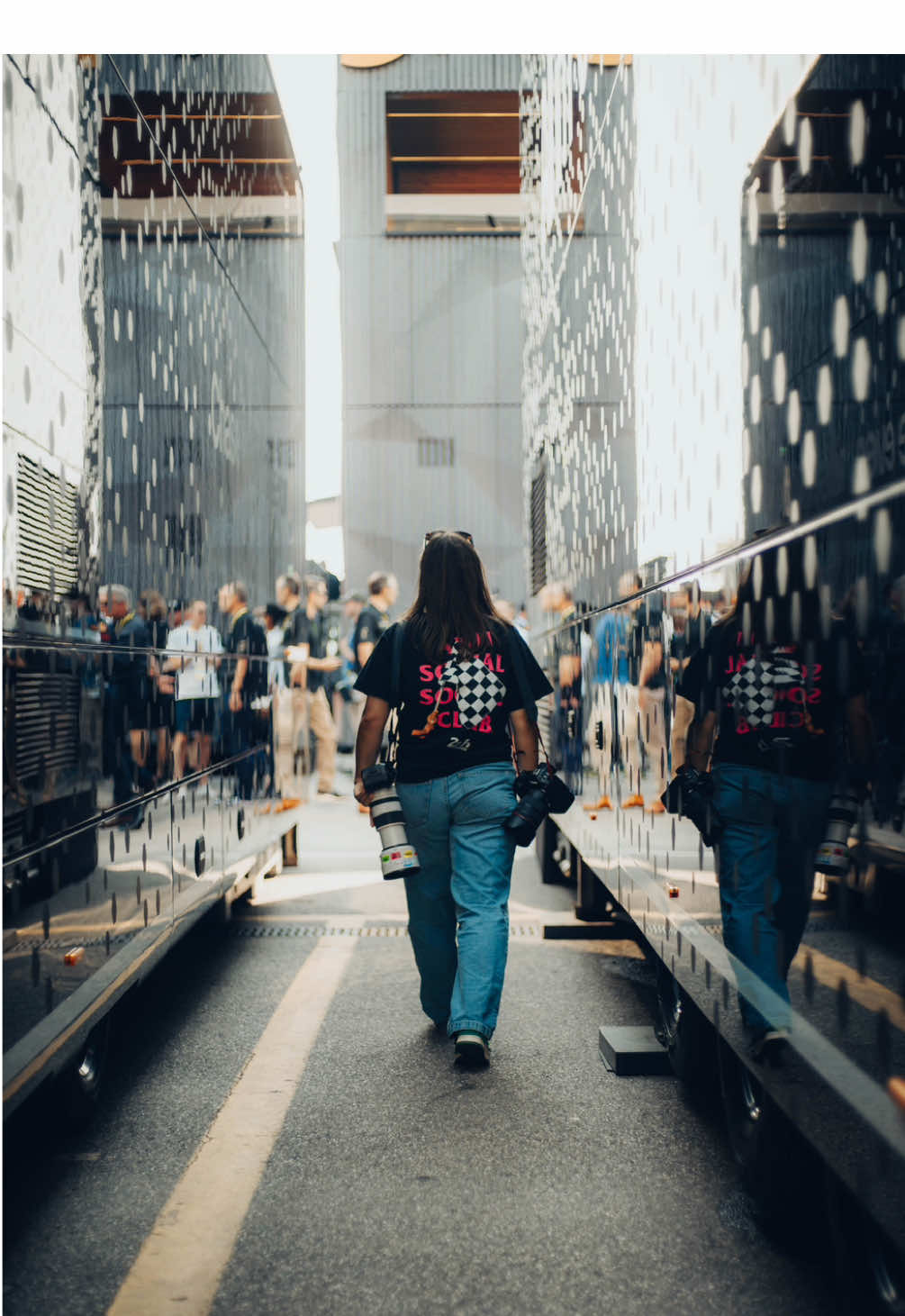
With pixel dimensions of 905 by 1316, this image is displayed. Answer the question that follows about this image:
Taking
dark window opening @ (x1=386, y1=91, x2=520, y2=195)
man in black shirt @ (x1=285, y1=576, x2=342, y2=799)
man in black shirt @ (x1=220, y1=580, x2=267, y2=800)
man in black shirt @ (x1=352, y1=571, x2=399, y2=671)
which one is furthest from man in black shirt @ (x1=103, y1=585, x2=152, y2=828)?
dark window opening @ (x1=386, y1=91, x2=520, y2=195)

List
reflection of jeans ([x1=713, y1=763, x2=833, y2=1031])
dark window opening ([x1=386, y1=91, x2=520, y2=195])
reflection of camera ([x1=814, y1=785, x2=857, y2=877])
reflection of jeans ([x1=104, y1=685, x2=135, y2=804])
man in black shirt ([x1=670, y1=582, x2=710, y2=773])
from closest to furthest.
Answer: reflection of camera ([x1=814, y1=785, x2=857, y2=877])
reflection of jeans ([x1=713, y1=763, x2=833, y2=1031])
man in black shirt ([x1=670, y1=582, x2=710, y2=773])
reflection of jeans ([x1=104, y1=685, x2=135, y2=804])
dark window opening ([x1=386, y1=91, x2=520, y2=195])

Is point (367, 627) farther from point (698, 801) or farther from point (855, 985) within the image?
point (855, 985)

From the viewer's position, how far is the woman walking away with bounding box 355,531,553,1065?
3969mm

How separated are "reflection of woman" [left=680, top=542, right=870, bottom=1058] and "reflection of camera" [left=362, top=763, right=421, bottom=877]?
4.60 ft

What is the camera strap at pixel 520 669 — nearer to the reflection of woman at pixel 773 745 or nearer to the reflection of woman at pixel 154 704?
the reflection of woman at pixel 154 704

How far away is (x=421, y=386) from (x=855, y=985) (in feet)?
50.3

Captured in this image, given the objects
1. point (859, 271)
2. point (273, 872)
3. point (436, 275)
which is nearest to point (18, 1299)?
point (859, 271)

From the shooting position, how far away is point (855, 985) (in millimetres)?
1809

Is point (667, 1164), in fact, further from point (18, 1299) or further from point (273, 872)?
point (273, 872)

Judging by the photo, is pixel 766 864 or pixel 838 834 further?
pixel 766 864

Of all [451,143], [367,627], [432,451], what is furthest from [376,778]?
[432,451]

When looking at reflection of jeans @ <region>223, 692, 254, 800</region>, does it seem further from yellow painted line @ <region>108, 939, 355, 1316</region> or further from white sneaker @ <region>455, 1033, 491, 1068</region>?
white sneaker @ <region>455, 1033, 491, 1068</region>

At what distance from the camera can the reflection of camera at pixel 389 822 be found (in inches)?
155

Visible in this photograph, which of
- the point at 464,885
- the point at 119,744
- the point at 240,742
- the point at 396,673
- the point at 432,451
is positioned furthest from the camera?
the point at 432,451
